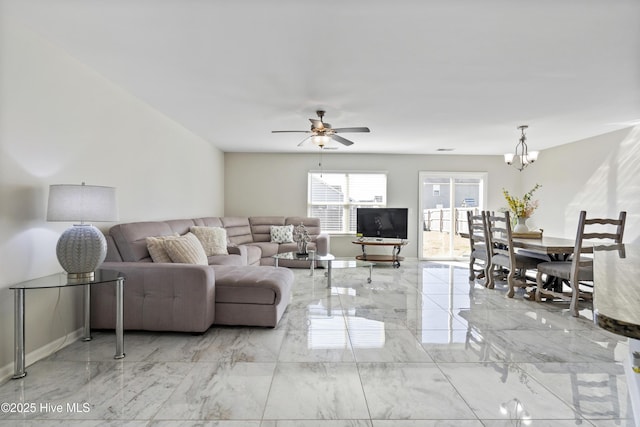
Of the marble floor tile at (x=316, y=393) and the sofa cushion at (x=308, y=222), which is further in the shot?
the sofa cushion at (x=308, y=222)

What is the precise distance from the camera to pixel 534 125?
4922mm

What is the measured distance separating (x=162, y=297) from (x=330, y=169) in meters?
5.26

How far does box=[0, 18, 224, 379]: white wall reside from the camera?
7.45ft

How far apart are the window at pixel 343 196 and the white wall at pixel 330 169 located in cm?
16

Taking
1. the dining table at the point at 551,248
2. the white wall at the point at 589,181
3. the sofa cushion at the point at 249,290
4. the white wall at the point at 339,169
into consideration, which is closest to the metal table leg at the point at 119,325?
the sofa cushion at the point at 249,290

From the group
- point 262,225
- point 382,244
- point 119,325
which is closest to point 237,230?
point 262,225

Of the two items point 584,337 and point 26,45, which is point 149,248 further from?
point 584,337

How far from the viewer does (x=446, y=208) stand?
775cm

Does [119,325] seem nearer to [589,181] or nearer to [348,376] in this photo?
[348,376]

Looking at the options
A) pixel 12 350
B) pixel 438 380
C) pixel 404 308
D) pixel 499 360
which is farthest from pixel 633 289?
pixel 12 350

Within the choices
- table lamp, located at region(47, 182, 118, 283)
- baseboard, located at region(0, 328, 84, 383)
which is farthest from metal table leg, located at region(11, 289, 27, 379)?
table lamp, located at region(47, 182, 118, 283)

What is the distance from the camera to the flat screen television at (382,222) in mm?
7305

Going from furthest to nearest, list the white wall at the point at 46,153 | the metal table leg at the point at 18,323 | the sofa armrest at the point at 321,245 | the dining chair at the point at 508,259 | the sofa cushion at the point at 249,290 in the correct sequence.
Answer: the sofa armrest at the point at 321,245 → the dining chair at the point at 508,259 → the sofa cushion at the point at 249,290 → the white wall at the point at 46,153 → the metal table leg at the point at 18,323

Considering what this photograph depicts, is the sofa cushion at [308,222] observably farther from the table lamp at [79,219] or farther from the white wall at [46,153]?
the table lamp at [79,219]
